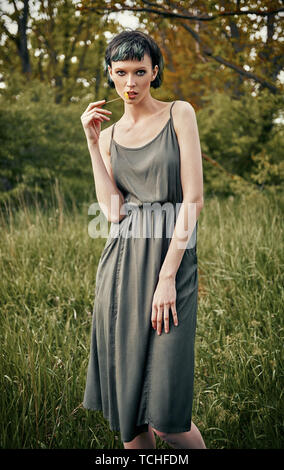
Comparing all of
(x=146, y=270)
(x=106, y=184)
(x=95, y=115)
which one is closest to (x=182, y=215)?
(x=146, y=270)

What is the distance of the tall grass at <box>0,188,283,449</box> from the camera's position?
246cm

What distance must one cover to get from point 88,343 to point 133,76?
2077mm

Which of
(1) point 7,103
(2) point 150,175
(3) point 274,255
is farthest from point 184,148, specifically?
(1) point 7,103

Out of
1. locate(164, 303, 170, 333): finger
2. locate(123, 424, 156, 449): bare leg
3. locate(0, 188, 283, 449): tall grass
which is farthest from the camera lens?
locate(0, 188, 283, 449): tall grass

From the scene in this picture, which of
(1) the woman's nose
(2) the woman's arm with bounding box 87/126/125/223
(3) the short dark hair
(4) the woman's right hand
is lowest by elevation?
(2) the woman's arm with bounding box 87/126/125/223

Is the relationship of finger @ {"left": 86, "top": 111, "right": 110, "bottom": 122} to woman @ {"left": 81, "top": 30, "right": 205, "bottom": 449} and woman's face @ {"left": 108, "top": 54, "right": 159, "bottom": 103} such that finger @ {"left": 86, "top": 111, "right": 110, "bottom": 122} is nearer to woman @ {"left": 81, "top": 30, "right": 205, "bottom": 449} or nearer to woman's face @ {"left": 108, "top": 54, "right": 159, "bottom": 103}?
woman @ {"left": 81, "top": 30, "right": 205, "bottom": 449}

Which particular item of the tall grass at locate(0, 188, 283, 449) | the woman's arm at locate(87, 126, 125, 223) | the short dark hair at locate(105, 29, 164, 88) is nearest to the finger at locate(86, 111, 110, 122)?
the woman's arm at locate(87, 126, 125, 223)

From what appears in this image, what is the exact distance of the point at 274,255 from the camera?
414 cm

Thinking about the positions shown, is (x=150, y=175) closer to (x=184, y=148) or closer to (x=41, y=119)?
(x=184, y=148)

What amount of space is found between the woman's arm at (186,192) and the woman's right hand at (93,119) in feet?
1.19

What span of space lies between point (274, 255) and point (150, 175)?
106 inches

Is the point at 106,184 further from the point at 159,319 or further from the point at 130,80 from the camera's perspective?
the point at 159,319

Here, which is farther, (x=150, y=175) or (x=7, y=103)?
(x=7, y=103)

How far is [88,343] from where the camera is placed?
126 inches
